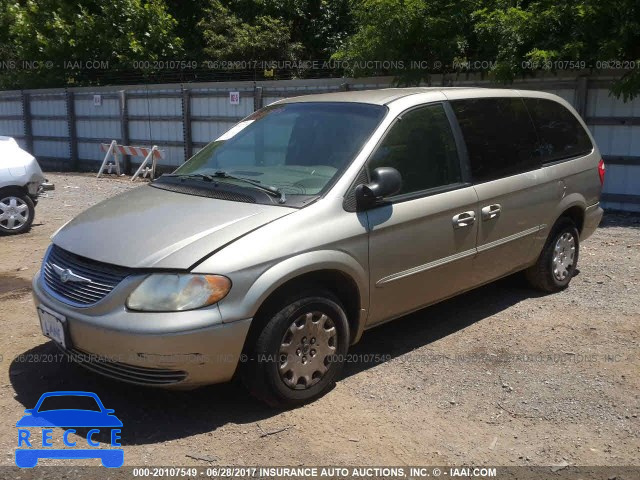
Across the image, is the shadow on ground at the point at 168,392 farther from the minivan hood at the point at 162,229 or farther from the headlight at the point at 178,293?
the minivan hood at the point at 162,229

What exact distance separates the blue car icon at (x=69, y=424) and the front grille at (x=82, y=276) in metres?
0.67

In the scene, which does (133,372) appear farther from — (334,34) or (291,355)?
(334,34)

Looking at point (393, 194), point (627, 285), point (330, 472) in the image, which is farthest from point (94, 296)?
point (627, 285)

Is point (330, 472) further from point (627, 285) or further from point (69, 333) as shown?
point (627, 285)

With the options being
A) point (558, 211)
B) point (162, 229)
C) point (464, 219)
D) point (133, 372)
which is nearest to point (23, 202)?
point (162, 229)

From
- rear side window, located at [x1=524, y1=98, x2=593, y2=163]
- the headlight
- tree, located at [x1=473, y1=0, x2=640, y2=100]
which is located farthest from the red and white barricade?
the headlight

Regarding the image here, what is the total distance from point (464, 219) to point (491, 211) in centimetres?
37

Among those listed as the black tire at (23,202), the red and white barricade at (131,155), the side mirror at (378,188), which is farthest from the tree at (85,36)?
the side mirror at (378,188)

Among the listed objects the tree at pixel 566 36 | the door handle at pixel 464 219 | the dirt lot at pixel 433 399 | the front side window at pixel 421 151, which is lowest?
the dirt lot at pixel 433 399

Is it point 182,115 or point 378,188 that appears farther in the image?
point 182,115

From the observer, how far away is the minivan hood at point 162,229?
12.4 feet

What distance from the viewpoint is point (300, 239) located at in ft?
Answer: 13.1

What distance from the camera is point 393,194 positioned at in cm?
446

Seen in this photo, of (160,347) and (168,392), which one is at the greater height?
(160,347)
